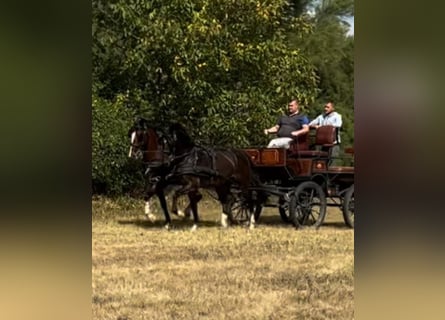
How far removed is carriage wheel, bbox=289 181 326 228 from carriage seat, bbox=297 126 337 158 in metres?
0.36

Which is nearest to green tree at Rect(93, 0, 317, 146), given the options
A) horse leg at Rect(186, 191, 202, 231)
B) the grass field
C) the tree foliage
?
the tree foliage

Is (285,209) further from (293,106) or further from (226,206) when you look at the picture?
(293,106)

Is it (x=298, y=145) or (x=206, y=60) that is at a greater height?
(x=206, y=60)

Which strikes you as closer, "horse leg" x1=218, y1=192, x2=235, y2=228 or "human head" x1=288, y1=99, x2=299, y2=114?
"human head" x1=288, y1=99, x2=299, y2=114

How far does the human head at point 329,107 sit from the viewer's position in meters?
4.84

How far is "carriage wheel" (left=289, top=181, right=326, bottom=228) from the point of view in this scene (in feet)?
19.3

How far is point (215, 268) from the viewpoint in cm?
446

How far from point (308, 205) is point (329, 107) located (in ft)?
4.20

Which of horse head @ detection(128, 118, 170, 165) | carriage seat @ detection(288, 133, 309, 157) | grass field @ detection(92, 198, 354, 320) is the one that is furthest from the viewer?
carriage seat @ detection(288, 133, 309, 157)

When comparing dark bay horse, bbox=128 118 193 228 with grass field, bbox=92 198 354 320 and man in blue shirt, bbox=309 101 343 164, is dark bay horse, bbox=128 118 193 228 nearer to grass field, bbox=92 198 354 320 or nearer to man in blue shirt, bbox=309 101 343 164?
grass field, bbox=92 198 354 320

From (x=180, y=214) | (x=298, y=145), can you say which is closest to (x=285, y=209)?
(x=298, y=145)
